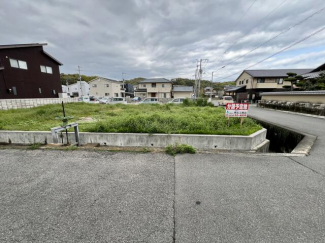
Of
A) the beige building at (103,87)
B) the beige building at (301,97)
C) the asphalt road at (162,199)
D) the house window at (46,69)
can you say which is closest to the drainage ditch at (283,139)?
the asphalt road at (162,199)

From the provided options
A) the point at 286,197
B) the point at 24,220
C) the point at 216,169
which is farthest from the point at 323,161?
the point at 24,220

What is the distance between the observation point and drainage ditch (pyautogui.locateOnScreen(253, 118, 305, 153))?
5301 millimetres

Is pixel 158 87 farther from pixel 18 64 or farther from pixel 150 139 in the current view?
pixel 150 139

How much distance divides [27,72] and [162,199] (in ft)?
67.5

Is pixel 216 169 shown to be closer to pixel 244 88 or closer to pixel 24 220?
pixel 24 220

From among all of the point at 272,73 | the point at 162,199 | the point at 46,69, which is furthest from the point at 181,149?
the point at 272,73

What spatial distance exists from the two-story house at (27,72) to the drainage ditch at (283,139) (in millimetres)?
21264

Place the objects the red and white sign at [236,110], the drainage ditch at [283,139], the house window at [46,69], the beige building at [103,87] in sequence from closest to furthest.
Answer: the red and white sign at [236,110]
the drainage ditch at [283,139]
the house window at [46,69]
the beige building at [103,87]

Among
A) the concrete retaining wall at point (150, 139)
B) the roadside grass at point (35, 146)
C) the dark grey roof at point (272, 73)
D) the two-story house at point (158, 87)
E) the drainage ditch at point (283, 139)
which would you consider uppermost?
the dark grey roof at point (272, 73)

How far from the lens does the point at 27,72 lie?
15062 mm

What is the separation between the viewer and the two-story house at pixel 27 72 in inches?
521

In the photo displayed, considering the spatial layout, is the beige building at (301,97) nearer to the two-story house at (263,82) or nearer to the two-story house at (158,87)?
the two-story house at (263,82)

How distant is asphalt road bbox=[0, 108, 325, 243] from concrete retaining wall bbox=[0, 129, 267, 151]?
648mm

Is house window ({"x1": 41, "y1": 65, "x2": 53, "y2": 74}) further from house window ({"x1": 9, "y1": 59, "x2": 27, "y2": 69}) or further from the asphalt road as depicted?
the asphalt road
